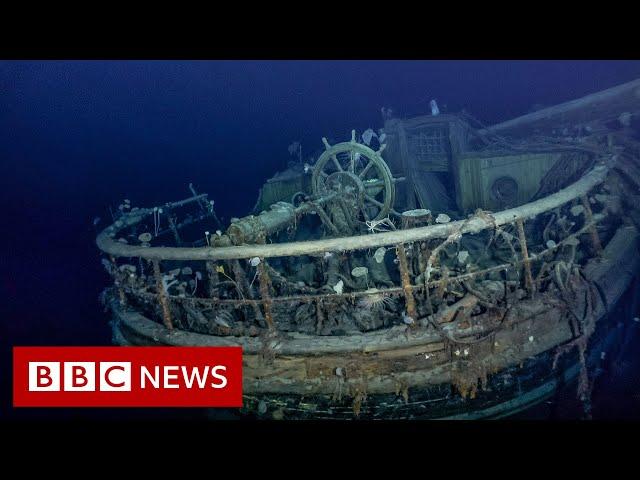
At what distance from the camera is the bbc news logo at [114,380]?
12.9 feet

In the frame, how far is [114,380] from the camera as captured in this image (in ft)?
12.9

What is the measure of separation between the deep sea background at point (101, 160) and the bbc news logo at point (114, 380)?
75 centimetres

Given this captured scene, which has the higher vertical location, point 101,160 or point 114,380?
point 101,160

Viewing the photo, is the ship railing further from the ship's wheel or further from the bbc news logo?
the ship's wheel

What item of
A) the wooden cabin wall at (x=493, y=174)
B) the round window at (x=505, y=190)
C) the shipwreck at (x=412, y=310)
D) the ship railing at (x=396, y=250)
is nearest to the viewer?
the ship railing at (x=396, y=250)

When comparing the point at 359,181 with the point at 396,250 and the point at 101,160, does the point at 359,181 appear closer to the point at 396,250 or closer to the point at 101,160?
the point at 396,250

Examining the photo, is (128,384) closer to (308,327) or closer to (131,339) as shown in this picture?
(131,339)

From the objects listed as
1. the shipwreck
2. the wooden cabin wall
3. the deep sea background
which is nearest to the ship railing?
the shipwreck

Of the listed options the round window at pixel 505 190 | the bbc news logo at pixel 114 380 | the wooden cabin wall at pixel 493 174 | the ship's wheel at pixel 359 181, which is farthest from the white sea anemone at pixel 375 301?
the round window at pixel 505 190

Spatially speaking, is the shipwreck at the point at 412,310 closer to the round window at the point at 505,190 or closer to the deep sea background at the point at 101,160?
the deep sea background at the point at 101,160

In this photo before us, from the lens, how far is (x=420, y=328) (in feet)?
12.1

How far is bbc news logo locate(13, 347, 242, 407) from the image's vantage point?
392 cm

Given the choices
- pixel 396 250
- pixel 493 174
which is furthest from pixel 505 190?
pixel 396 250

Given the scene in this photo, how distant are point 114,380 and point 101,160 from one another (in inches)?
547
